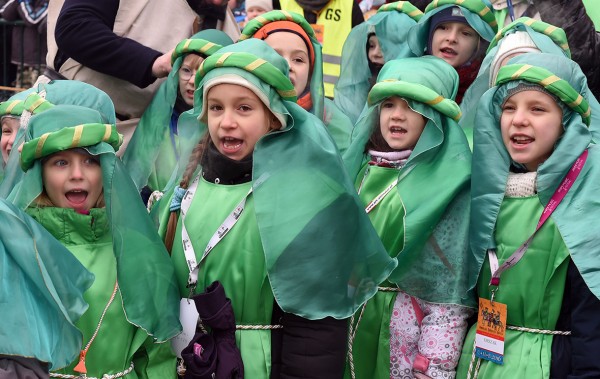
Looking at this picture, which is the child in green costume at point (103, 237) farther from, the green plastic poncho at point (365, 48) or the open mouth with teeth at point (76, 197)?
the green plastic poncho at point (365, 48)

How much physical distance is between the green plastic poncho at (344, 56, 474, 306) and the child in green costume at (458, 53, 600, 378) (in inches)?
5.2

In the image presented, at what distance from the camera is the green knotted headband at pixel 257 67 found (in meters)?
4.07

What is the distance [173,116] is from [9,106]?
0.92 meters

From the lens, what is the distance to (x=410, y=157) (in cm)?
482

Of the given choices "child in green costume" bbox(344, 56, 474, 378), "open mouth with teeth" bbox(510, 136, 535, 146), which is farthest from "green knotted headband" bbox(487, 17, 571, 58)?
"open mouth with teeth" bbox(510, 136, 535, 146)

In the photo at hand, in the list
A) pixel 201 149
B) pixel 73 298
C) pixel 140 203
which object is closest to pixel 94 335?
pixel 73 298

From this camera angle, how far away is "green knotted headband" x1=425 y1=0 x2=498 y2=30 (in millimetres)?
5992

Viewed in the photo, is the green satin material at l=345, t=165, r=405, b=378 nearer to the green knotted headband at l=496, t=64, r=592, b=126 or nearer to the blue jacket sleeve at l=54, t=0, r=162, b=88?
the green knotted headband at l=496, t=64, r=592, b=126

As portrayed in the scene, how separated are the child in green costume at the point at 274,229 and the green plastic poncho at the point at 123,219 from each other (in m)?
0.13

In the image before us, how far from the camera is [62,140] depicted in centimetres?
424

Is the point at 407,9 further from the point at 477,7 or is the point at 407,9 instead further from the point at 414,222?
the point at 414,222

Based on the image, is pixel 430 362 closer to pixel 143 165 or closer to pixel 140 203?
pixel 140 203

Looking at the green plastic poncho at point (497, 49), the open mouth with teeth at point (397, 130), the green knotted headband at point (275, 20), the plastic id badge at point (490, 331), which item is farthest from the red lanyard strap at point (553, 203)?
the green knotted headband at point (275, 20)

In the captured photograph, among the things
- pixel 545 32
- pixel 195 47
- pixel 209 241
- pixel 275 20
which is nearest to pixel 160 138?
pixel 195 47
